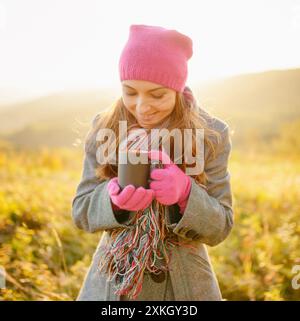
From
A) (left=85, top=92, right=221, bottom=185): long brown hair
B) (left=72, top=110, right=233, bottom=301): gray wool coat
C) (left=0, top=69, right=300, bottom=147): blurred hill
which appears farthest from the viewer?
(left=0, top=69, right=300, bottom=147): blurred hill

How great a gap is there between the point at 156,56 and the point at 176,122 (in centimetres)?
26

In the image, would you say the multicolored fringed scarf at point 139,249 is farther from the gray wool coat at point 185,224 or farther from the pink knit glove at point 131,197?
the pink knit glove at point 131,197

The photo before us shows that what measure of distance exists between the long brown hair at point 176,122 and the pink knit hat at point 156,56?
0.26 feet

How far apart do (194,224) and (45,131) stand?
640 centimetres

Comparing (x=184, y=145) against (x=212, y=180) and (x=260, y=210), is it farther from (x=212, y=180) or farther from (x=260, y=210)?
(x=260, y=210)

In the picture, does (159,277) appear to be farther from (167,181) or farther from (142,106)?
(142,106)

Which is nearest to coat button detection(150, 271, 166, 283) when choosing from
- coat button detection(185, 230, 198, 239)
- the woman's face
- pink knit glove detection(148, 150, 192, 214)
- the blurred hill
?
coat button detection(185, 230, 198, 239)

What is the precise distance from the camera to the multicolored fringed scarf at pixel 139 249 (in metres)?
1.89

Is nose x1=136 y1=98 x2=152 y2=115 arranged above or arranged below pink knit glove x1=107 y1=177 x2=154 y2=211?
above

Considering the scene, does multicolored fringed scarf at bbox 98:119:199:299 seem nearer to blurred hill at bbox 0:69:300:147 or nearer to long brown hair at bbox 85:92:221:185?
long brown hair at bbox 85:92:221:185

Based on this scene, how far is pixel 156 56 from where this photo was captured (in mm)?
1959

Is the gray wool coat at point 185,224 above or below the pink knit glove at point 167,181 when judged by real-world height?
below

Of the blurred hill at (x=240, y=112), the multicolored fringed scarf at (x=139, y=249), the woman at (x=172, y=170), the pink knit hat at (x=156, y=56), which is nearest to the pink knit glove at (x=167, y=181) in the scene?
the woman at (x=172, y=170)

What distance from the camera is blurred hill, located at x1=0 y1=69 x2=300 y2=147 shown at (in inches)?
286
